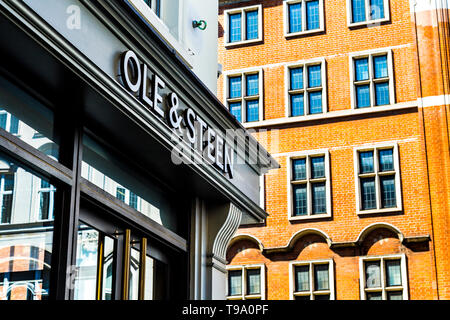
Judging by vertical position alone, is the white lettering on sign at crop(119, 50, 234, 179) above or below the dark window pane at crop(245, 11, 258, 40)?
below

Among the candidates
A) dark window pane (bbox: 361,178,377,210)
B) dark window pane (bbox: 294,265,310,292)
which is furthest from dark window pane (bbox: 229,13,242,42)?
dark window pane (bbox: 294,265,310,292)

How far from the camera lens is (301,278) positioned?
20891 millimetres

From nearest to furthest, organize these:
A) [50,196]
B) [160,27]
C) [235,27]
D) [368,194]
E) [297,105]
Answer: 1. [50,196]
2. [160,27]
3. [368,194]
4. [297,105]
5. [235,27]

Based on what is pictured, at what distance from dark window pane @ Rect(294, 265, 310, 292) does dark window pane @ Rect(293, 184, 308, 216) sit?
1.49 meters

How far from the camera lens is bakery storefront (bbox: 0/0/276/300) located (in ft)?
15.5

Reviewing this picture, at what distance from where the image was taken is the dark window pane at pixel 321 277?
20.6 m

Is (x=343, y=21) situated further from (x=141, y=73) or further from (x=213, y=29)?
(x=141, y=73)

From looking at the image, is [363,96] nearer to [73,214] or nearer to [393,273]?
[393,273]

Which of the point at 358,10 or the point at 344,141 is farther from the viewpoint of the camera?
the point at 358,10

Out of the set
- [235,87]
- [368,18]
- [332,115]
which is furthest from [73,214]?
[368,18]

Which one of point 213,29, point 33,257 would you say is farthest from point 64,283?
point 213,29

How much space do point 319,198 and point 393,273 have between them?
284 centimetres

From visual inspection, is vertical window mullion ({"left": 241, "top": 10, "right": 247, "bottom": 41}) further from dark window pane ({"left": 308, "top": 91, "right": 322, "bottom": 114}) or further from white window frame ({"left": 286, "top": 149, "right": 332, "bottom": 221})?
white window frame ({"left": 286, "top": 149, "right": 332, "bottom": 221})

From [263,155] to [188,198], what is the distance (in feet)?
3.69
